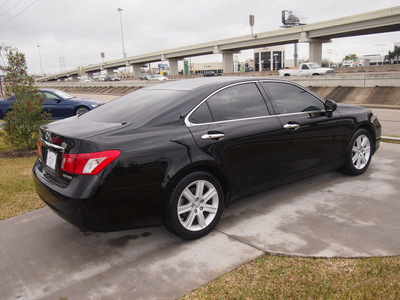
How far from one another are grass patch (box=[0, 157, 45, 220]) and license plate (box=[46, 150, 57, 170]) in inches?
54.2

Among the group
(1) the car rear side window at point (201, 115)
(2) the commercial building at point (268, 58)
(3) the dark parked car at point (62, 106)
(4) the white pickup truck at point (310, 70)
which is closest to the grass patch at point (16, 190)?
(1) the car rear side window at point (201, 115)

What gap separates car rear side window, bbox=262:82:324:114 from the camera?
4293mm

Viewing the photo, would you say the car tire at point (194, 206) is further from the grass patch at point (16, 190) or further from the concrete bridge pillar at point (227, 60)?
the concrete bridge pillar at point (227, 60)

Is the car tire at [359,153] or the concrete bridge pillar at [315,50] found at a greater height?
the concrete bridge pillar at [315,50]

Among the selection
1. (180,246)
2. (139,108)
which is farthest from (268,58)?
(180,246)

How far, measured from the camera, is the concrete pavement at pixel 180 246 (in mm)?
2805

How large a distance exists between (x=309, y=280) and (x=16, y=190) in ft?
14.1

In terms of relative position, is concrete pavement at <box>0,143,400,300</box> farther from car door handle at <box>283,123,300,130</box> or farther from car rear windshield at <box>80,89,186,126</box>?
car rear windshield at <box>80,89,186,126</box>

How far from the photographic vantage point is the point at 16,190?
511 centimetres

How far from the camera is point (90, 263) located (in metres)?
→ 3.15

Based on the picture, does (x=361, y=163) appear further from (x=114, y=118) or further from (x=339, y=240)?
(x=114, y=118)

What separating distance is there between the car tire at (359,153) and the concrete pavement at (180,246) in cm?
67

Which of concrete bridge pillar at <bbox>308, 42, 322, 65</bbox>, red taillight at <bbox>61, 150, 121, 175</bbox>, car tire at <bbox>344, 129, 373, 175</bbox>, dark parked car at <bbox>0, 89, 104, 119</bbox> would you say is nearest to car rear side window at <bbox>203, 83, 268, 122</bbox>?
red taillight at <bbox>61, 150, 121, 175</bbox>

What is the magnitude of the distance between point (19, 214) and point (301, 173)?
11.7ft
